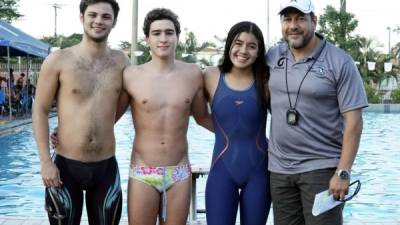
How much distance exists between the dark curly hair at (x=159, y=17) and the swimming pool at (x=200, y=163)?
Answer: 12.0 ft

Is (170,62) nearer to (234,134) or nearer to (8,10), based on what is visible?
(234,134)

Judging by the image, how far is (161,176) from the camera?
12.2 feet

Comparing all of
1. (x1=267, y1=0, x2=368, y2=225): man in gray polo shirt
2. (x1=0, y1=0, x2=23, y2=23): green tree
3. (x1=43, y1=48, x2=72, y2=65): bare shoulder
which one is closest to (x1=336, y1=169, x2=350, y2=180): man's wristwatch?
(x1=267, y1=0, x2=368, y2=225): man in gray polo shirt

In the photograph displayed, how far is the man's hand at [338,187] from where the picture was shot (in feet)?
10.7

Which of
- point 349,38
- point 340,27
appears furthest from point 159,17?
point 349,38

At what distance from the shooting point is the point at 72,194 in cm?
369

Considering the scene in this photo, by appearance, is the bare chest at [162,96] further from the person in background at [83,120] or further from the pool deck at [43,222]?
the pool deck at [43,222]

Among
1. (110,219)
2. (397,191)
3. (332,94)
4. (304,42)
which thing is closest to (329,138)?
(332,94)

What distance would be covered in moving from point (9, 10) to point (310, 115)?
35.6 meters

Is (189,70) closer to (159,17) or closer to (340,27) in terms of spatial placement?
(159,17)

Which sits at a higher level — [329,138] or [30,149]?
[329,138]

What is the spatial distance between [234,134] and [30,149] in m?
10.6

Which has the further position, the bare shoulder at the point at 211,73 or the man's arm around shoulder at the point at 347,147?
the bare shoulder at the point at 211,73

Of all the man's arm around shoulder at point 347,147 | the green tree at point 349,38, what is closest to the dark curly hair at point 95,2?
the man's arm around shoulder at point 347,147
